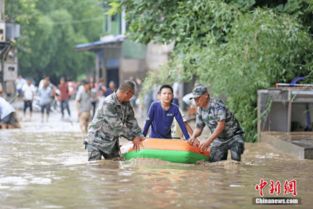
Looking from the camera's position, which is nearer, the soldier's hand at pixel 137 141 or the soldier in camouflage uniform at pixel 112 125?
the soldier in camouflage uniform at pixel 112 125

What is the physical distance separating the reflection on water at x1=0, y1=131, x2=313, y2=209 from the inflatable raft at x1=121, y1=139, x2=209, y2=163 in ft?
0.32

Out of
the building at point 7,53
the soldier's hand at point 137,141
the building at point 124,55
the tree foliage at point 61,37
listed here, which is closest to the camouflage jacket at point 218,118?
the soldier's hand at point 137,141

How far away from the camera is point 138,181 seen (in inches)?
384

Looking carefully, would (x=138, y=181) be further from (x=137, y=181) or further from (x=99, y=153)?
(x=99, y=153)

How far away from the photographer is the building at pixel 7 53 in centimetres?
2448

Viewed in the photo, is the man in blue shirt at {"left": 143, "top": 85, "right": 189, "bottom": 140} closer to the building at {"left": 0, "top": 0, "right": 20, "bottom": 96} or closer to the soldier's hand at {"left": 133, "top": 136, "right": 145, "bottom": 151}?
the soldier's hand at {"left": 133, "top": 136, "right": 145, "bottom": 151}

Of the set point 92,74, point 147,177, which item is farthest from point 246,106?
point 92,74

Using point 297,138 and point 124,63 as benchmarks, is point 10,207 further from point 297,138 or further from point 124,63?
point 124,63

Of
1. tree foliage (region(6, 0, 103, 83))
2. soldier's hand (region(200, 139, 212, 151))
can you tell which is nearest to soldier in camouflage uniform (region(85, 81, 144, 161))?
soldier's hand (region(200, 139, 212, 151))

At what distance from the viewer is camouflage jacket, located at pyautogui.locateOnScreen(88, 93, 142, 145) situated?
1116cm

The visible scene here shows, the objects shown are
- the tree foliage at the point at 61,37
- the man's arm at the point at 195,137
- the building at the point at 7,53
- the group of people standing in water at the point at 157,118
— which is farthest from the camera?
the tree foliage at the point at 61,37

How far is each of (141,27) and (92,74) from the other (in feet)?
149

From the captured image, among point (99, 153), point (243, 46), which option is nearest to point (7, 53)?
point (243, 46)

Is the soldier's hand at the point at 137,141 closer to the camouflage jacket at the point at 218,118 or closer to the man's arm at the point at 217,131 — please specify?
the camouflage jacket at the point at 218,118
